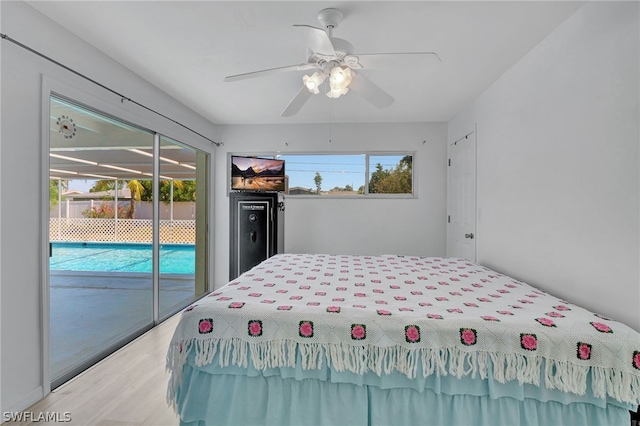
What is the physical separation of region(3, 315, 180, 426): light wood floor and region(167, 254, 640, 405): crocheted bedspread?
55cm

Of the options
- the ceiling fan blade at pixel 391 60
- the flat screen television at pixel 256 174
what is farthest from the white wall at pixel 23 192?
the flat screen television at pixel 256 174

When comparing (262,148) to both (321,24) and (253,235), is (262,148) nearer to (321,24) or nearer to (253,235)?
(253,235)

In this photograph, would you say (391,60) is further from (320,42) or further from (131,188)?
(131,188)

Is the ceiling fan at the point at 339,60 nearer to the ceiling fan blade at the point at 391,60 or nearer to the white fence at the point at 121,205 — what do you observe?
the ceiling fan blade at the point at 391,60

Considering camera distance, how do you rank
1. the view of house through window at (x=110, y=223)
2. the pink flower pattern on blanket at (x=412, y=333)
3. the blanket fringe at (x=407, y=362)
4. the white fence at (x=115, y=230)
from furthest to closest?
the white fence at (x=115, y=230) → the view of house through window at (x=110, y=223) → the pink flower pattern on blanket at (x=412, y=333) → the blanket fringe at (x=407, y=362)

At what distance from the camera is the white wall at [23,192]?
1.66 m

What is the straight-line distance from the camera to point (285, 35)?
202 centimetres

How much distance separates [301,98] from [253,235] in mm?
2284

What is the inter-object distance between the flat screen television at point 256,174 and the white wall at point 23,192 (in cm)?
232

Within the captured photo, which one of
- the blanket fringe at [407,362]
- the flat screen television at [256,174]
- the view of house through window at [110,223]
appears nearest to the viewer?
the blanket fringe at [407,362]

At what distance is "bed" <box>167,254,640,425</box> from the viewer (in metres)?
1.25

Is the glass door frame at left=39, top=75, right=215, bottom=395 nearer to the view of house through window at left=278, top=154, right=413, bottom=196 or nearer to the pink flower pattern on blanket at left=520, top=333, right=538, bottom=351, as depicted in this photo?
the view of house through window at left=278, top=154, right=413, bottom=196

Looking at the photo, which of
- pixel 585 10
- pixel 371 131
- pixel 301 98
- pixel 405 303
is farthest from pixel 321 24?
pixel 371 131

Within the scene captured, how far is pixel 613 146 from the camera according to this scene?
152 centimetres
